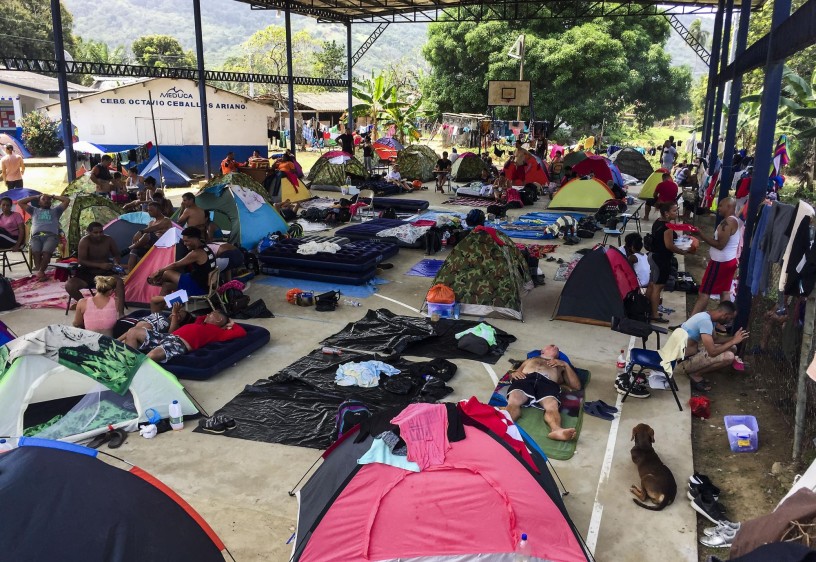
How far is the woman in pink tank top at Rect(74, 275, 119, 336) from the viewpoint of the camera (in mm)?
7863

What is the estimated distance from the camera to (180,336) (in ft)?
25.5

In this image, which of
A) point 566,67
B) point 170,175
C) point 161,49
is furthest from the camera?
point 161,49

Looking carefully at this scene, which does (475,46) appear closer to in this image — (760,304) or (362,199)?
(362,199)

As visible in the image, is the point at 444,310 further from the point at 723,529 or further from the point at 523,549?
the point at 523,549

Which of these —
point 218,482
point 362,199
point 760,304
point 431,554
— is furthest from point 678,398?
point 362,199

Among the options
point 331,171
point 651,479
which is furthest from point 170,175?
point 651,479

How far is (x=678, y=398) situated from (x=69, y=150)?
14.2 m

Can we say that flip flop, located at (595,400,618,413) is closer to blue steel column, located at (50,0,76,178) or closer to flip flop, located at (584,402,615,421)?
flip flop, located at (584,402,615,421)

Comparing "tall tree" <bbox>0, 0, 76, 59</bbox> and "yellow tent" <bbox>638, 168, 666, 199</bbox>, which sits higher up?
"tall tree" <bbox>0, 0, 76, 59</bbox>

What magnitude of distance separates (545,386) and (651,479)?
63.3 inches

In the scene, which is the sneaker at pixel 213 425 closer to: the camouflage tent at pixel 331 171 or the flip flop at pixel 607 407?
the flip flop at pixel 607 407

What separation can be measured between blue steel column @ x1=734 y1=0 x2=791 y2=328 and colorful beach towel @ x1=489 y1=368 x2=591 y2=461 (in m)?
2.62

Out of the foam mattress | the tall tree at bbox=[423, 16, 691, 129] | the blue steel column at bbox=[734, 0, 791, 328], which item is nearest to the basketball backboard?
the tall tree at bbox=[423, 16, 691, 129]

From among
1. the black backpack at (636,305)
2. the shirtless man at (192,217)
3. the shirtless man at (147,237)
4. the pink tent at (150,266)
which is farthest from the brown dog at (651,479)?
the shirtless man at (192,217)
